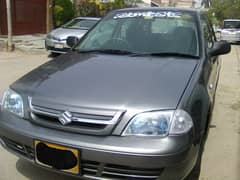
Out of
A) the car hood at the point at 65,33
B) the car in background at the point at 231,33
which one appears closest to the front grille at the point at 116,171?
the car hood at the point at 65,33

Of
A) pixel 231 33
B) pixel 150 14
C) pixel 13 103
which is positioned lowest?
pixel 231 33

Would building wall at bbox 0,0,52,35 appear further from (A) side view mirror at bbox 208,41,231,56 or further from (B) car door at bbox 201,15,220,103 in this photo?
(A) side view mirror at bbox 208,41,231,56

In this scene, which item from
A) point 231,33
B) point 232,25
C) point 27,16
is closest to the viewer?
point 27,16

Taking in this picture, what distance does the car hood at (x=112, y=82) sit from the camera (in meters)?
Answer: 2.70

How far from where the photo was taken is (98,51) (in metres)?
3.92

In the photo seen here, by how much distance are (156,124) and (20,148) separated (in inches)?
45.7

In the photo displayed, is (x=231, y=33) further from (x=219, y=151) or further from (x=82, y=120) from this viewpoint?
(x=82, y=120)

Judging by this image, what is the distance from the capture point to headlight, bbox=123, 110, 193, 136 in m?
2.59

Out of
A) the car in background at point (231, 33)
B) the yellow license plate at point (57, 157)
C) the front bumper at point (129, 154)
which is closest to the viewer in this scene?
the front bumper at point (129, 154)

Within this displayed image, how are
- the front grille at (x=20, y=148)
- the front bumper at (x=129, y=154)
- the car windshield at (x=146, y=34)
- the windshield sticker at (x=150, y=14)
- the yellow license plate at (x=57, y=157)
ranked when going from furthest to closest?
the windshield sticker at (x=150, y=14), the car windshield at (x=146, y=34), the front grille at (x=20, y=148), the yellow license plate at (x=57, y=157), the front bumper at (x=129, y=154)

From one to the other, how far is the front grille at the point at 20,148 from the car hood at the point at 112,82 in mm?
389

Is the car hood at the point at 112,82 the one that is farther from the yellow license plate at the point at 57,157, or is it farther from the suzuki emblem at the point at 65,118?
the yellow license plate at the point at 57,157

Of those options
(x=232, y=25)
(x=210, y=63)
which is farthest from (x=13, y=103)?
(x=232, y=25)

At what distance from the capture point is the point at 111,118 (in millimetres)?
2586
